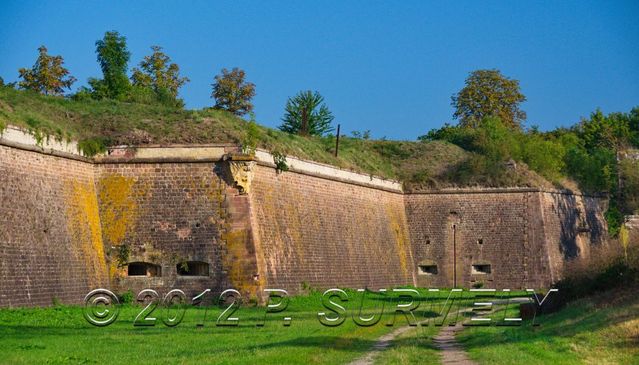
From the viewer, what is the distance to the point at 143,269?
33.8m

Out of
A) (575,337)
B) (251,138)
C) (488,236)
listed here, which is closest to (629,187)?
(488,236)

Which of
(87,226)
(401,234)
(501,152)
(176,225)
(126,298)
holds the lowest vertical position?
(126,298)

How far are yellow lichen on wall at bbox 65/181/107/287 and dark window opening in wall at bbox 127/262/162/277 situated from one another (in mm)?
1043

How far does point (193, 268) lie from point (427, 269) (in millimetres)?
18814

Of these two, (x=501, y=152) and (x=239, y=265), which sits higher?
(x=501, y=152)

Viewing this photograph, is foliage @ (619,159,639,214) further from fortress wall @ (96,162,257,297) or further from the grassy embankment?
the grassy embankment

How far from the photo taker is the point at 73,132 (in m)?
33.5

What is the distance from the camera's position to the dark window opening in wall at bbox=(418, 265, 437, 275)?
49875 millimetres

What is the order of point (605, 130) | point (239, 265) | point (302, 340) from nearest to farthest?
point (302, 340)
point (239, 265)
point (605, 130)

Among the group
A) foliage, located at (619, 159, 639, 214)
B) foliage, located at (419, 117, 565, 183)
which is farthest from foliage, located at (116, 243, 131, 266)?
foliage, located at (619, 159, 639, 214)

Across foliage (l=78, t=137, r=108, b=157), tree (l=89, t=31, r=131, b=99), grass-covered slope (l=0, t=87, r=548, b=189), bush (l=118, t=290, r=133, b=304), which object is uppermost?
tree (l=89, t=31, r=131, b=99)

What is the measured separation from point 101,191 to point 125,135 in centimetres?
216

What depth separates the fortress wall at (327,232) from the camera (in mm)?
35844

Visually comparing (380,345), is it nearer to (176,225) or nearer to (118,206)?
(176,225)
